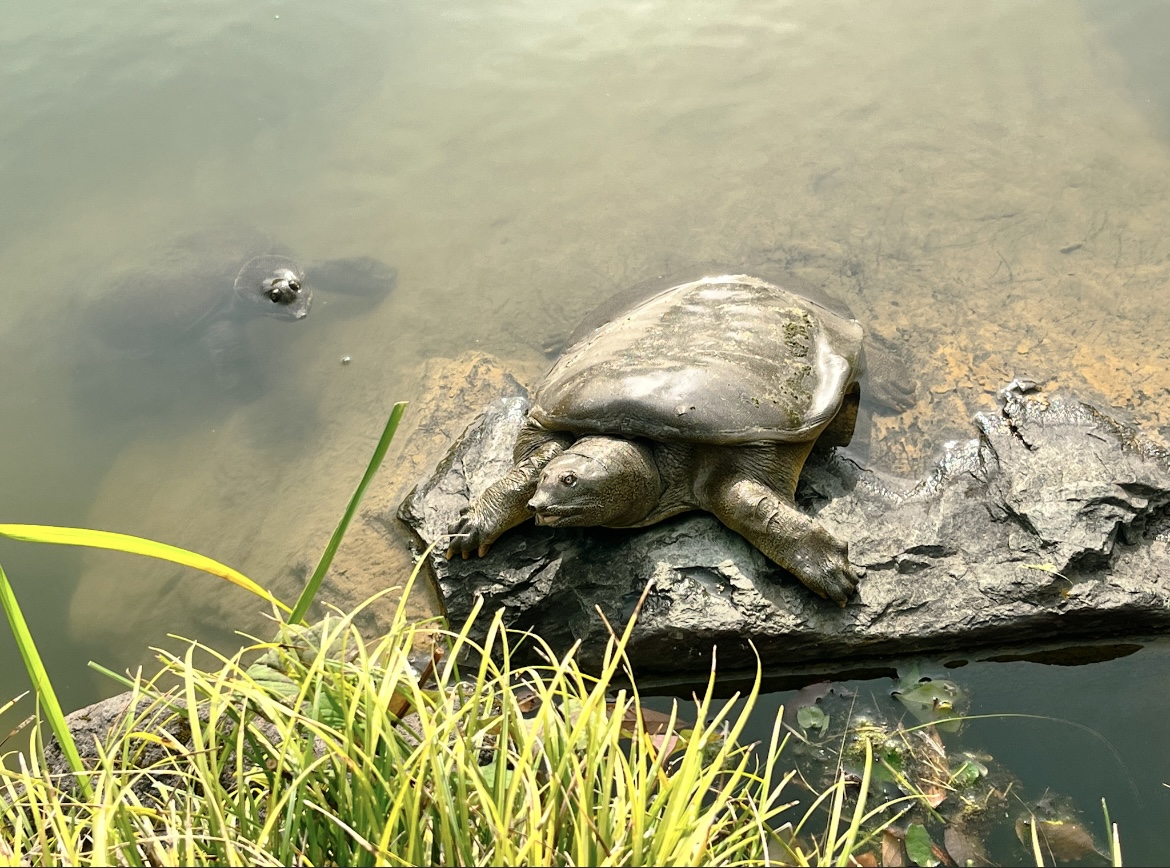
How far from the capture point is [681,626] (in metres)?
3.02

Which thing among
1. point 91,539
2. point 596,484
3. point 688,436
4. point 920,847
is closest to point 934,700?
point 920,847

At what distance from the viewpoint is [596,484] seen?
120 inches

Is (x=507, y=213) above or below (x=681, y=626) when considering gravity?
above

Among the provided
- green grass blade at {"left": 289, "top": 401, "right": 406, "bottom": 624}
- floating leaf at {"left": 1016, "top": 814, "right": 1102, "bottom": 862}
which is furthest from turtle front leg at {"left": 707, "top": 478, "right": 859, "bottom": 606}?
green grass blade at {"left": 289, "top": 401, "right": 406, "bottom": 624}

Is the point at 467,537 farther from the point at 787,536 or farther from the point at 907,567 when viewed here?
the point at 907,567

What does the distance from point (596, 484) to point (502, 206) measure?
288 cm

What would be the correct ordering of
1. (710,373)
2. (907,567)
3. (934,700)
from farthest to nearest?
1. (710,373)
2. (907,567)
3. (934,700)

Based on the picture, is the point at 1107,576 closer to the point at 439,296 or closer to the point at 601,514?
the point at 601,514

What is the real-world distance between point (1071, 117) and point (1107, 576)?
3.29 metres

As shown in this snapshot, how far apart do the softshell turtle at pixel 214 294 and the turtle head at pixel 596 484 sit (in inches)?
98.4

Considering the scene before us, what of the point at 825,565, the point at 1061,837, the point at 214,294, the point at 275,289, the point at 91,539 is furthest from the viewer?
the point at 214,294

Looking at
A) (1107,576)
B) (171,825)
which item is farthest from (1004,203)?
(171,825)

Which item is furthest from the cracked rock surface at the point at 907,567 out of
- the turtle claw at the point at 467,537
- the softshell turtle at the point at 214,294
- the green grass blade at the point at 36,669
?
the softshell turtle at the point at 214,294

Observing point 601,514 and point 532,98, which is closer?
point 601,514
